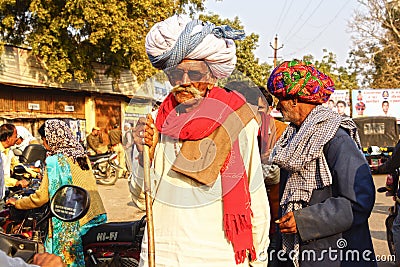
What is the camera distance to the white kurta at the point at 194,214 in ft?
8.07

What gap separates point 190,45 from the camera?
246cm

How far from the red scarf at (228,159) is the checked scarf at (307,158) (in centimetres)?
35

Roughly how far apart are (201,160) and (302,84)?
702 mm

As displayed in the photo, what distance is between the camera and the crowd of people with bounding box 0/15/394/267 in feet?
8.05

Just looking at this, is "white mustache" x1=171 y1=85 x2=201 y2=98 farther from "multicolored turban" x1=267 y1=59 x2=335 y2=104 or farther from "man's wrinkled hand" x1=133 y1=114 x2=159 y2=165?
"multicolored turban" x1=267 y1=59 x2=335 y2=104

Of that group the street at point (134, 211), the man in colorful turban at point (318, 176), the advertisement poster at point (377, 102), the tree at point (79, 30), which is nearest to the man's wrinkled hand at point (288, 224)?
the man in colorful turban at point (318, 176)

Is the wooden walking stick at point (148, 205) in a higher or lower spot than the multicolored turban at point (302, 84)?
lower

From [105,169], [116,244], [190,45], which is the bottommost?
[105,169]

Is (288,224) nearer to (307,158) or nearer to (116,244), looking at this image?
(307,158)

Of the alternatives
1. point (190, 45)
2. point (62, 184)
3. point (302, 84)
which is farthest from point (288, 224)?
point (62, 184)

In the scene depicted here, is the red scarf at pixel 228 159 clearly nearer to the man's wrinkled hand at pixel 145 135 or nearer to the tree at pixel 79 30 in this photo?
the man's wrinkled hand at pixel 145 135

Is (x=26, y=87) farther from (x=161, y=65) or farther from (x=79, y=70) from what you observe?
(x=161, y=65)

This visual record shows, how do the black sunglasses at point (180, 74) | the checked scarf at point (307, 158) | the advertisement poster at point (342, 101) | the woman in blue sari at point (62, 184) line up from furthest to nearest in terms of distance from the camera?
the advertisement poster at point (342, 101) → the woman in blue sari at point (62, 184) → the checked scarf at point (307, 158) → the black sunglasses at point (180, 74)

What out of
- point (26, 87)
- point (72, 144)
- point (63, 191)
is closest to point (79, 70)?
point (26, 87)
